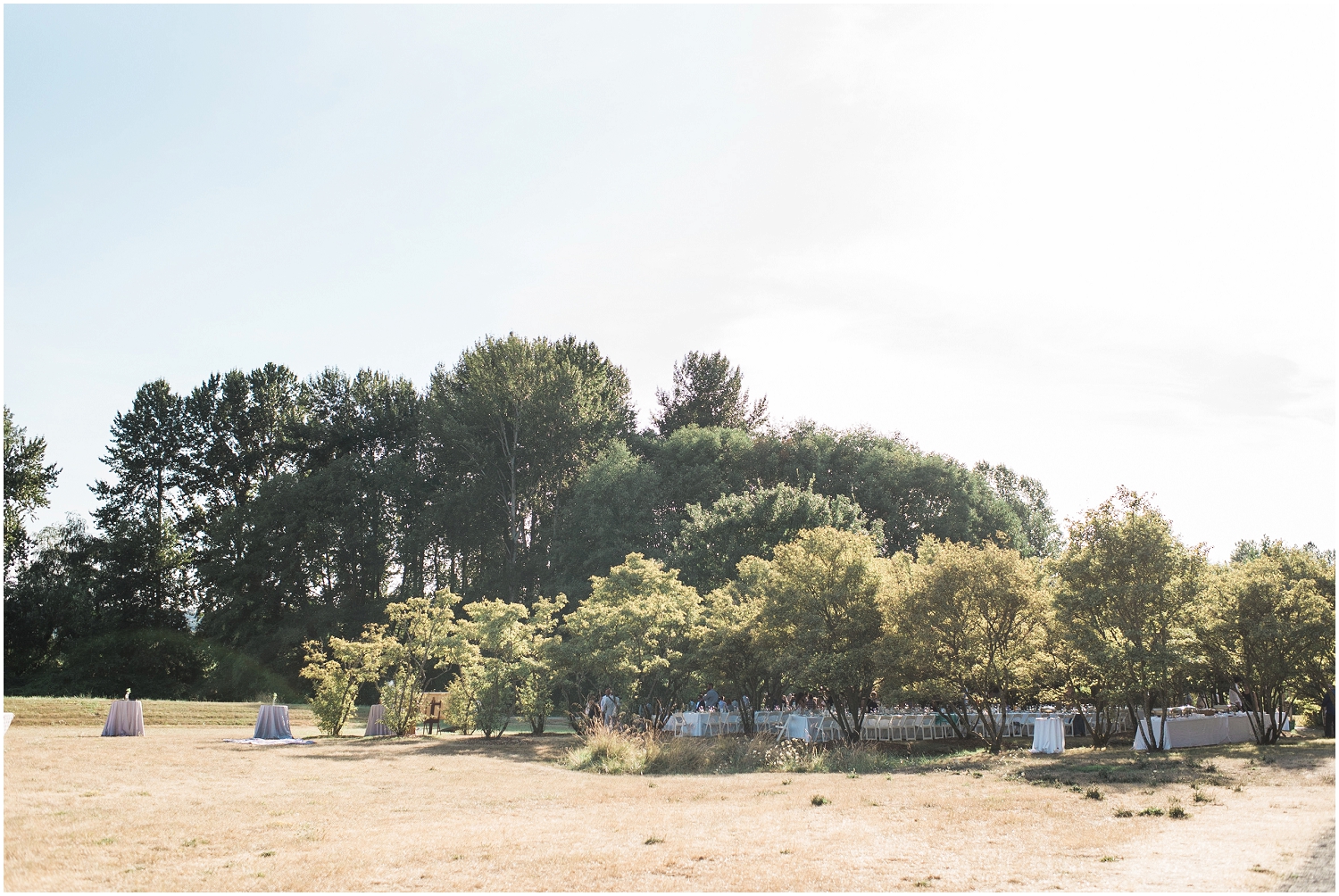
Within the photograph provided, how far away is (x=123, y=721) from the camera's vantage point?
22.0 meters

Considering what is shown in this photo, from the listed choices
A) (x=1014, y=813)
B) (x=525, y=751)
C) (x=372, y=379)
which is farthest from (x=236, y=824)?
(x=372, y=379)

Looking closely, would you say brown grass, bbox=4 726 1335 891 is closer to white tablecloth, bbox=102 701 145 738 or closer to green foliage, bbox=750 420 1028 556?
white tablecloth, bbox=102 701 145 738

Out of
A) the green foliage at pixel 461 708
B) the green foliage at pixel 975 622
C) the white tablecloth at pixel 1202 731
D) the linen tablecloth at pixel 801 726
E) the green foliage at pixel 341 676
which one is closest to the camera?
the green foliage at pixel 975 622

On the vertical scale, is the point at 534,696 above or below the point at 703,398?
below

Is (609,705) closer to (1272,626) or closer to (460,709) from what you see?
(460,709)

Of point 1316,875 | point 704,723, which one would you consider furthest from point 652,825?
point 704,723

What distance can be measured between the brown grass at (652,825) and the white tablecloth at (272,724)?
5.92 meters

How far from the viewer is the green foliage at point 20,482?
4187 centimetres

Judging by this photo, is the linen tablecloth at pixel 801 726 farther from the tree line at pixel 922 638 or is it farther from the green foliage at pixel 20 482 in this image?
the green foliage at pixel 20 482

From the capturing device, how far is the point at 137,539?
4697 centimetres

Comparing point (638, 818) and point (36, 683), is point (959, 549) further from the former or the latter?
point (36, 683)

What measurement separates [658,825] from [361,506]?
41.6m

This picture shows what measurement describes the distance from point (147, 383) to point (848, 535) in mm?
44980

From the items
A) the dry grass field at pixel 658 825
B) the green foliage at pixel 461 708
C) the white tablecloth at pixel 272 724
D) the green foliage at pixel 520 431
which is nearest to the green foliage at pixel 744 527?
the green foliage at pixel 520 431
